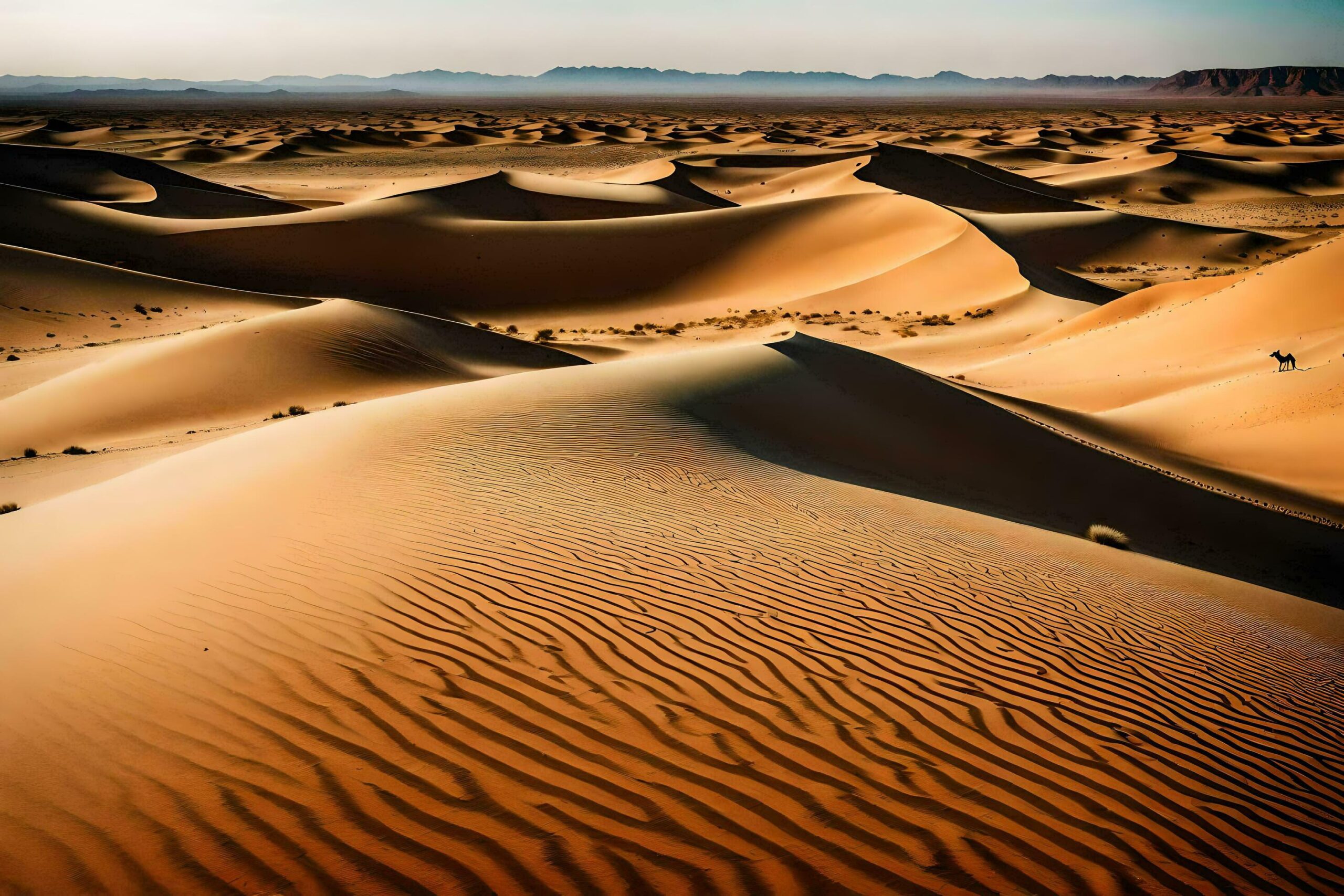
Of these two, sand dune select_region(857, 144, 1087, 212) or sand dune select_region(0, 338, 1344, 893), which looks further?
sand dune select_region(857, 144, 1087, 212)

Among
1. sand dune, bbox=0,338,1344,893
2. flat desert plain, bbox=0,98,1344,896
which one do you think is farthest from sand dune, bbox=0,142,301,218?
sand dune, bbox=0,338,1344,893

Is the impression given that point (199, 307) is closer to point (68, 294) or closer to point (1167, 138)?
point (68, 294)

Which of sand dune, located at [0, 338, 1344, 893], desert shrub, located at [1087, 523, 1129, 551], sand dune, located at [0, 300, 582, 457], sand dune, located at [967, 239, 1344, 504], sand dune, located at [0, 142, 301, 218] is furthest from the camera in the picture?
sand dune, located at [0, 142, 301, 218]

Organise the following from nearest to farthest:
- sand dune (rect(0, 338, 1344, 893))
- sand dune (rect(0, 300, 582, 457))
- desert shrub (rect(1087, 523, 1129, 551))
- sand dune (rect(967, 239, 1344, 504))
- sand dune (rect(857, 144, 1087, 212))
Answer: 1. sand dune (rect(0, 338, 1344, 893))
2. desert shrub (rect(1087, 523, 1129, 551))
3. sand dune (rect(0, 300, 582, 457))
4. sand dune (rect(967, 239, 1344, 504))
5. sand dune (rect(857, 144, 1087, 212))

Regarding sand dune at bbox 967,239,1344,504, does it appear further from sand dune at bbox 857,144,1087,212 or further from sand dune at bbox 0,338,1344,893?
sand dune at bbox 857,144,1087,212

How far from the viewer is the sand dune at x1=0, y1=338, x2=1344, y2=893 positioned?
3367 millimetres

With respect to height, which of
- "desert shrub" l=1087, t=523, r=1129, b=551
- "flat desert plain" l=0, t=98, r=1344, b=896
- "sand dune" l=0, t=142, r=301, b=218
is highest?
"sand dune" l=0, t=142, r=301, b=218

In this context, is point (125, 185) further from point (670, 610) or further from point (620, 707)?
point (620, 707)

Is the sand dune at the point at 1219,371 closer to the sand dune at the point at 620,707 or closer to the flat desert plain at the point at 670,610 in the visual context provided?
the flat desert plain at the point at 670,610

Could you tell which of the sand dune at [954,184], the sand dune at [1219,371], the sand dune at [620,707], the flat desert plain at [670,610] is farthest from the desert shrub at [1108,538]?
the sand dune at [954,184]

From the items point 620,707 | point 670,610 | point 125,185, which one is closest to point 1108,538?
point 670,610

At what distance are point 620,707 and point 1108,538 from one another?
706 cm

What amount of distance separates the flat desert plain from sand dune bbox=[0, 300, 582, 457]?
0.29ft

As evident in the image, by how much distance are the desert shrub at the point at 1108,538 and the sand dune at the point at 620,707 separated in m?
1.78
